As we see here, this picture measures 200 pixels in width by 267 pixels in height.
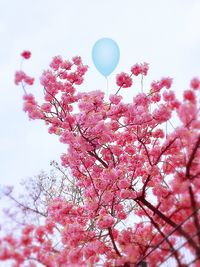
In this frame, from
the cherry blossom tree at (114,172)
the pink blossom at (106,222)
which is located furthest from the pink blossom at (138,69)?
the pink blossom at (106,222)

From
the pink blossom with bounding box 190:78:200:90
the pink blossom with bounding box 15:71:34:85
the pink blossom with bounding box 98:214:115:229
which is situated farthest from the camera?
the pink blossom with bounding box 15:71:34:85

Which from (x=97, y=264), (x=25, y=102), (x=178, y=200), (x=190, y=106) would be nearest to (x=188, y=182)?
(x=178, y=200)

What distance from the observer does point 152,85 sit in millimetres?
7406

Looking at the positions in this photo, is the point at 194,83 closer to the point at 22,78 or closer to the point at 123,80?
the point at 123,80

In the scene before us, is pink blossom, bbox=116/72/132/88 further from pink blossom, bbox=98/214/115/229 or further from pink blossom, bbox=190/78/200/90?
pink blossom, bbox=190/78/200/90

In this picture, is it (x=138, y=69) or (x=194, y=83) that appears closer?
(x=194, y=83)

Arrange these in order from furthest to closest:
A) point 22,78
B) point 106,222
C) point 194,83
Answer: point 22,78
point 106,222
point 194,83

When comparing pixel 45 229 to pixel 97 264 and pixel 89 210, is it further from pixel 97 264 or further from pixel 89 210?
pixel 89 210

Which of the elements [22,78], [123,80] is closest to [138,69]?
[123,80]

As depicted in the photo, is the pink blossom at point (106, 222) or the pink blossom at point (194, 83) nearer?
the pink blossom at point (194, 83)

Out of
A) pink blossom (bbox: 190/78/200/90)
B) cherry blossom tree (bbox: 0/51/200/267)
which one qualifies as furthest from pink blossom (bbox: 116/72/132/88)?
pink blossom (bbox: 190/78/200/90)

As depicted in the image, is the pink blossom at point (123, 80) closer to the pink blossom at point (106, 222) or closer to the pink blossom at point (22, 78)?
the pink blossom at point (22, 78)

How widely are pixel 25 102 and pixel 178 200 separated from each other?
3.52 meters

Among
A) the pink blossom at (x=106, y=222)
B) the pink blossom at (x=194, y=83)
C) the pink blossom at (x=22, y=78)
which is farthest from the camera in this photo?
the pink blossom at (x=22, y=78)
